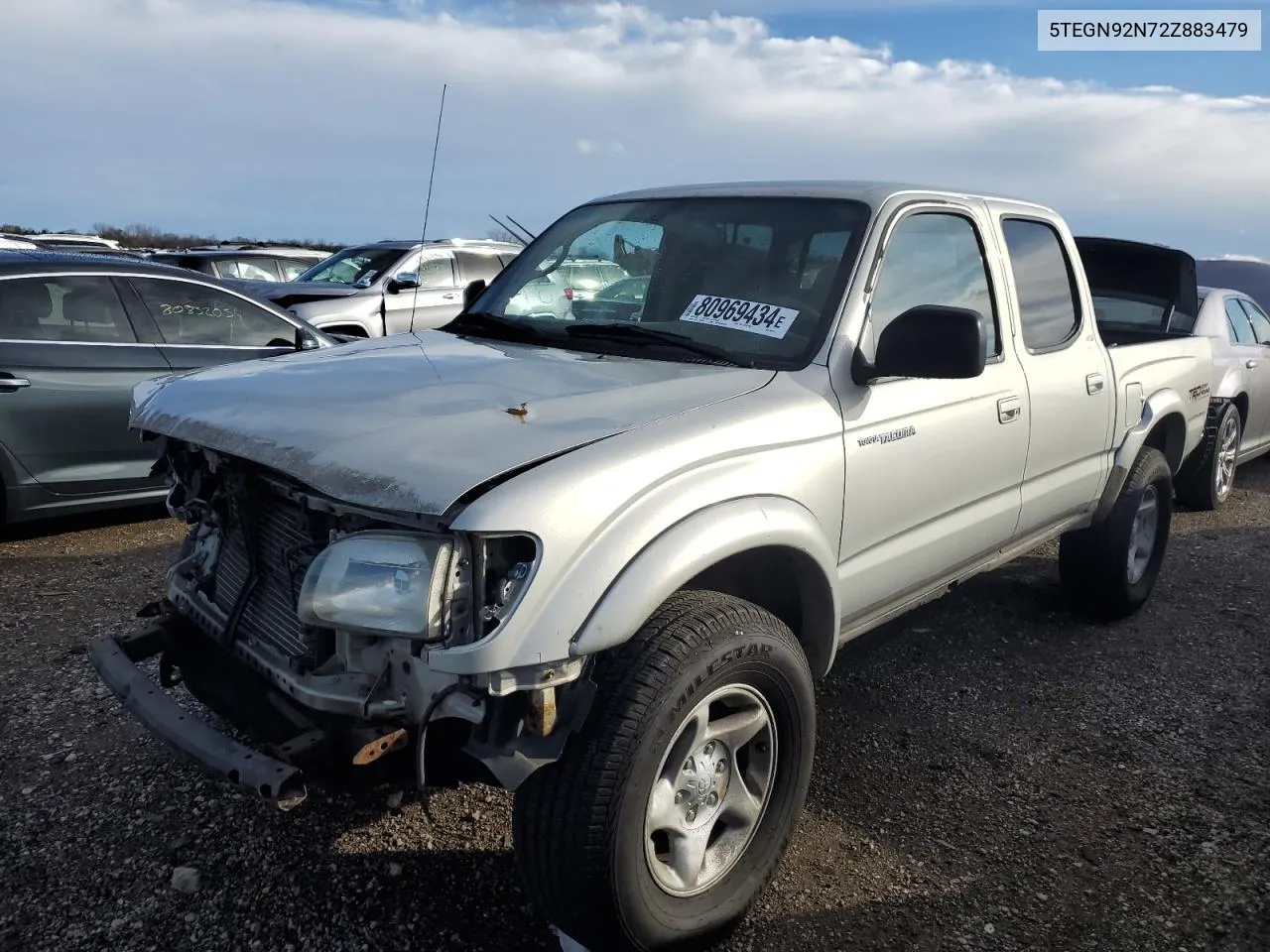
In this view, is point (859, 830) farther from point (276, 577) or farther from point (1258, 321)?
point (1258, 321)

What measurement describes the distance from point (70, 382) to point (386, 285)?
198 inches

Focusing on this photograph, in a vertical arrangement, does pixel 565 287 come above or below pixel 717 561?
above

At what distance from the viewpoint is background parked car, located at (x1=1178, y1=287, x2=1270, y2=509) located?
7.36 meters

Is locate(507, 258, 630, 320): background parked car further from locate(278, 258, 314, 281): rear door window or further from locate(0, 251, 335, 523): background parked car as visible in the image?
locate(278, 258, 314, 281): rear door window

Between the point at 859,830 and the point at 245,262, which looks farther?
the point at 245,262

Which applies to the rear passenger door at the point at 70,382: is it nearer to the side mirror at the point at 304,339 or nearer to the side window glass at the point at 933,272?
the side mirror at the point at 304,339

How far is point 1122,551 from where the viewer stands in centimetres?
462

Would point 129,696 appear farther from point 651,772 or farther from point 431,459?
point 651,772

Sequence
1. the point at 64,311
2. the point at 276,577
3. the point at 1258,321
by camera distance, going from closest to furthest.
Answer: the point at 276,577, the point at 64,311, the point at 1258,321

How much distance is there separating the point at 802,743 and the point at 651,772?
0.64 meters

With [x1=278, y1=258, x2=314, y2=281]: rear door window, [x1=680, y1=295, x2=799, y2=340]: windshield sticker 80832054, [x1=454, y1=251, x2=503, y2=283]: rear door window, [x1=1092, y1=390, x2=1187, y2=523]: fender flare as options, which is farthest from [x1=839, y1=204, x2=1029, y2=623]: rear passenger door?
[x1=278, y1=258, x2=314, y2=281]: rear door window

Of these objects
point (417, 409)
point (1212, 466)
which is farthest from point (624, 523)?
point (1212, 466)

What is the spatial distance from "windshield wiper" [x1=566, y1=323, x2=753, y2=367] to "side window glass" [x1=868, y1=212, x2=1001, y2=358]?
1.67ft

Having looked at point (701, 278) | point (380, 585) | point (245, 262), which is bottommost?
point (380, 585)
